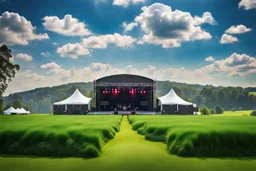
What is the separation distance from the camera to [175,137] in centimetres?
1002

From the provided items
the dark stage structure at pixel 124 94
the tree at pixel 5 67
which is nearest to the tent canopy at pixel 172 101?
the dark stage structure at pixel 124 94

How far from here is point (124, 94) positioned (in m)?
60.5

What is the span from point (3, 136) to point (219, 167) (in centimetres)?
759

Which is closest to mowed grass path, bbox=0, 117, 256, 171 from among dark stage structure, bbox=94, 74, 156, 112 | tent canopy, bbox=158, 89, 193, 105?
tent canopy, bbox=158, 89, 193, 105

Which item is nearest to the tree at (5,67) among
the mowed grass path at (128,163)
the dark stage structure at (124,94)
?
the dark stage structure at (124,94)

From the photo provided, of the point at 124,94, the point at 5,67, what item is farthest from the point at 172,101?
the point at 5,67

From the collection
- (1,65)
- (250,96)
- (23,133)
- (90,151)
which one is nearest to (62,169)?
(90,151)

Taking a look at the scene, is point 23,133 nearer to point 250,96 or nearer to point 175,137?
point 175,137

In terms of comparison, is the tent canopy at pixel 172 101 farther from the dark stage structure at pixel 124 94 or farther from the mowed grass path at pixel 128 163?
the mowed grass path at pixel 128 163

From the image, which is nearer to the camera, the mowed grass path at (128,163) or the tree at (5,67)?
the mowed grass path at (128,163)

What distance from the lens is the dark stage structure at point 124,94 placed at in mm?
59219

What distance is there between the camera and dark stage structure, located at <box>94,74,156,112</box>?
59219mm

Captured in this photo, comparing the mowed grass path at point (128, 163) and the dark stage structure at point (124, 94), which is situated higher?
the dark stage structure at point (124, 94)

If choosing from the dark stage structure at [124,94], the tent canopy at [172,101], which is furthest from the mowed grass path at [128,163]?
the dark stage structure at [124,94]
